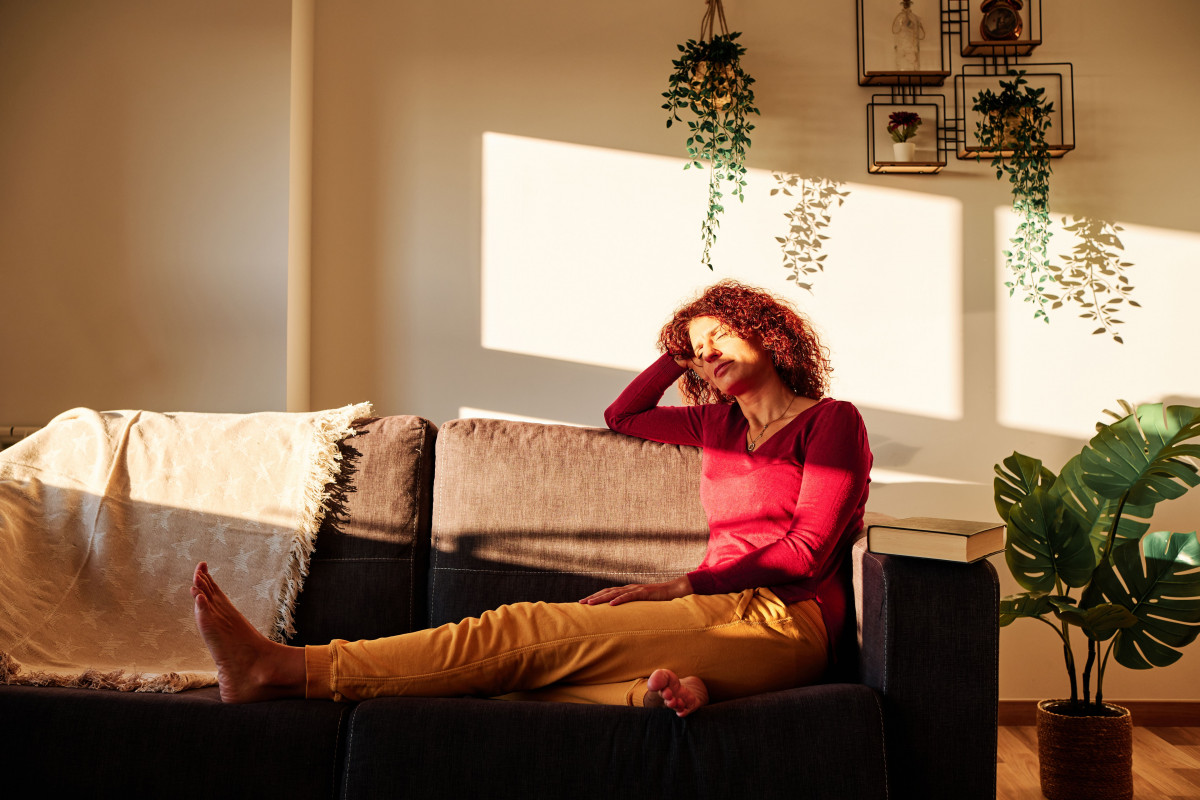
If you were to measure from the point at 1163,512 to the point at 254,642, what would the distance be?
8.62 feet

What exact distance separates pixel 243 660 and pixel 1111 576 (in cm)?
198

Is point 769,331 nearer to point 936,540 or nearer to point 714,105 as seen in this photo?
point 936,540

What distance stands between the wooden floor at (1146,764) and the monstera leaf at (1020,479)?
26.5 inches

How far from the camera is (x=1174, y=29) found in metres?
2.79

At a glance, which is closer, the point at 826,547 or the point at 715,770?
the point at 715,770

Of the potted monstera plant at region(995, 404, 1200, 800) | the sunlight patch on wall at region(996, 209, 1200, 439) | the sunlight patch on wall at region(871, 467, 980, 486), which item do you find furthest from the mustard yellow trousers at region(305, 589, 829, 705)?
the sunlight patch on wall at region(996, 209, 1200, 439)

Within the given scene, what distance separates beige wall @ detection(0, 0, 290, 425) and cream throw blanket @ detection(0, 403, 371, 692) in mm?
682

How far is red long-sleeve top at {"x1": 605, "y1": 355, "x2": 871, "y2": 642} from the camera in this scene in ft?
5.27

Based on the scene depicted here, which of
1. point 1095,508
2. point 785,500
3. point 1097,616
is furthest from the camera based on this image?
point 1095,508

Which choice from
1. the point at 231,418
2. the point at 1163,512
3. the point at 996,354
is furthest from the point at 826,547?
the point at 1163,512

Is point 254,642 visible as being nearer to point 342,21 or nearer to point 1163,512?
point 342,21

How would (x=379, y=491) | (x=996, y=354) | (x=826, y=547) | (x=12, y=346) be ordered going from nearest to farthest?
(x=826, y=547) < (x=379, y=491) < (x=12, y=346) < (x=996, y=354)

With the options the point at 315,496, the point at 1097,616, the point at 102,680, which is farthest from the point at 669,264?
the point at 102,680

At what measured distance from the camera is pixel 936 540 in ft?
4.67
